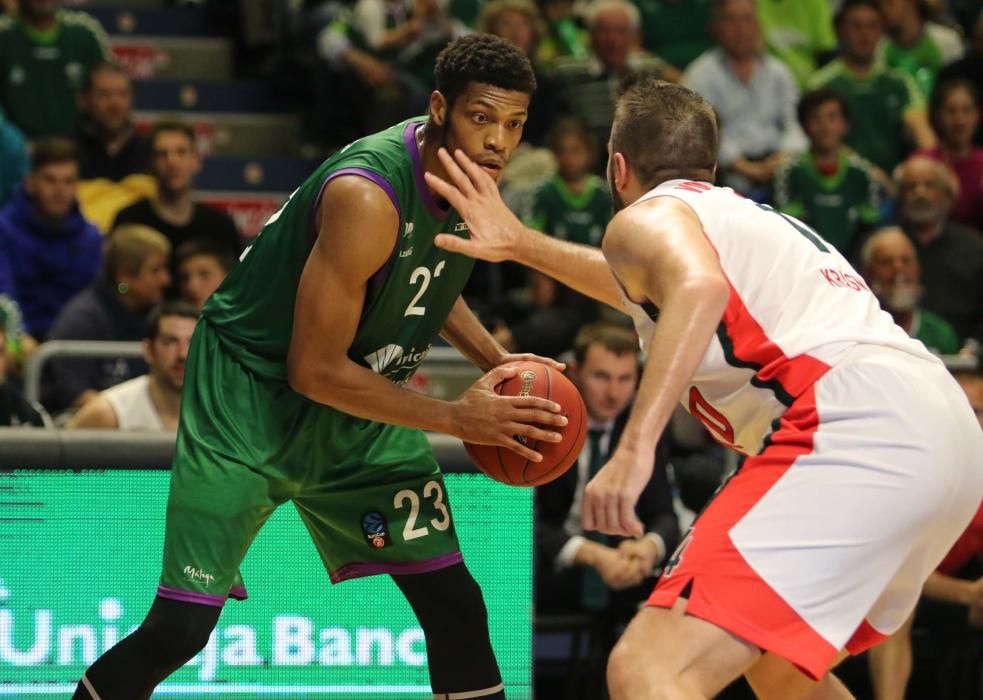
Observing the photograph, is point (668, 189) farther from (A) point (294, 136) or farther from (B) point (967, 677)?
(A) point (294, 136)

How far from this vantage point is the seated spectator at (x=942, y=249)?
28.7 feet

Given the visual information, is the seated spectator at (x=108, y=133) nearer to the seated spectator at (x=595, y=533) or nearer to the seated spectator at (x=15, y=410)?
the seated spectator at (x=15, y=410)

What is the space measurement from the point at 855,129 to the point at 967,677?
463 centimetres

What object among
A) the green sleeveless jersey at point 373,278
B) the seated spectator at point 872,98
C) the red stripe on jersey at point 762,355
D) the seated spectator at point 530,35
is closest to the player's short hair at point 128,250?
the seated spectator at point 530,35

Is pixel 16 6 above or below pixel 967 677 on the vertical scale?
above

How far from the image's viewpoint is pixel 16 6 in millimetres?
10078

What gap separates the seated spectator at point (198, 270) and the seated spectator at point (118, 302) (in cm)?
11

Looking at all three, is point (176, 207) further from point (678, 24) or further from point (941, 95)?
point (941, 95)

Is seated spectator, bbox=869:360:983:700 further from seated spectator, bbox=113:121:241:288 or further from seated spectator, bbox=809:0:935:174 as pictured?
seated spectator, bbox=809:0:935:174

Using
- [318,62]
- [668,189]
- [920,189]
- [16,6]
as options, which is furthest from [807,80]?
[668,189]

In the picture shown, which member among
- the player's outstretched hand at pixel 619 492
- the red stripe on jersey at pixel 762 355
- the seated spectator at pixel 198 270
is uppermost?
the red stripe on jersey at pixel 762 355

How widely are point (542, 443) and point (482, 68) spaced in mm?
1017

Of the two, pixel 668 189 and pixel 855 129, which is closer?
pixel 668 189

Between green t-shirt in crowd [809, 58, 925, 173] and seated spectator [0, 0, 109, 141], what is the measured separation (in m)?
4.68
